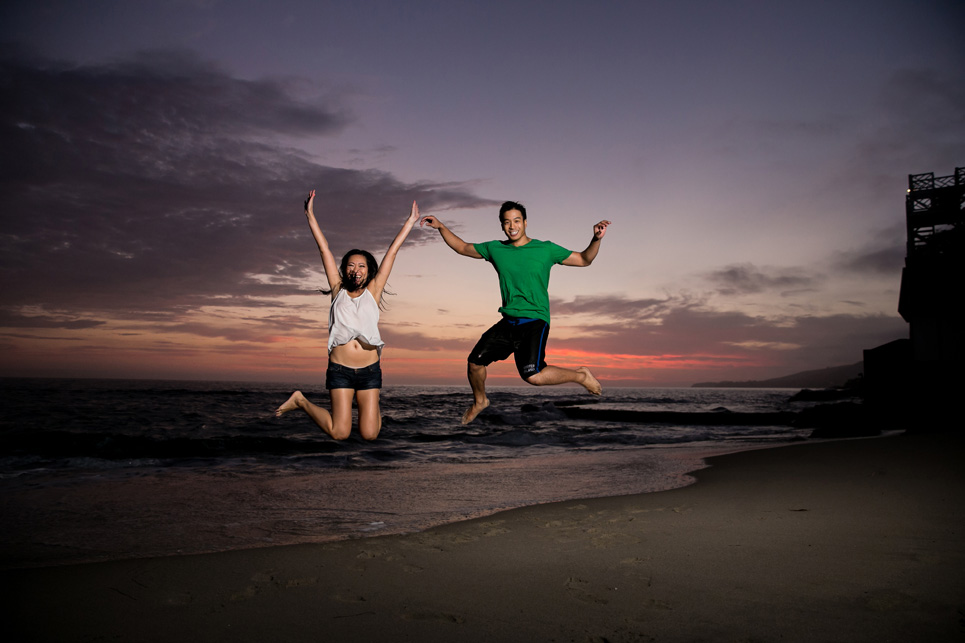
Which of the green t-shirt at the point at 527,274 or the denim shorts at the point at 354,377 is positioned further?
the denim shorts at the point at 354,377

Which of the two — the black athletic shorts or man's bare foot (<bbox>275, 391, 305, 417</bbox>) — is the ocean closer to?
man's bare foot (<bbox>275, 391, 305, 417</bbox>)

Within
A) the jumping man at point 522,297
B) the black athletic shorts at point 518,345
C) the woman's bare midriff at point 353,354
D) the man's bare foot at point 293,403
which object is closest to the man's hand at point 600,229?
the jumping man at point 522,297

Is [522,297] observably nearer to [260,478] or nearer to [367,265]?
[367,265]

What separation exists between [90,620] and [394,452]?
480 inches

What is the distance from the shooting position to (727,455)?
1368 centimetres

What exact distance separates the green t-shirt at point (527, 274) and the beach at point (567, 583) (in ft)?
7.78

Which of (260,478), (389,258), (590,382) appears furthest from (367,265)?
(260,478)

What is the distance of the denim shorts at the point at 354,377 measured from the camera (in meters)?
5.47

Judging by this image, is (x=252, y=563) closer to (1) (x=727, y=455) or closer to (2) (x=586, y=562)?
(2) (x=586, y=562)

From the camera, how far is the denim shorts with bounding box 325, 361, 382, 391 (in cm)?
547

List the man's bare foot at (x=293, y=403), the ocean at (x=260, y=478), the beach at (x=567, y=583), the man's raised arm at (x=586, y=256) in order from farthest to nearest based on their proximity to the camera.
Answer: the ocean at (x=260, y=478) → the man's bare foot at (x=293, y=403) → the man's raised arm at (x=586, y=256) → the beach at (x=567, y=583)

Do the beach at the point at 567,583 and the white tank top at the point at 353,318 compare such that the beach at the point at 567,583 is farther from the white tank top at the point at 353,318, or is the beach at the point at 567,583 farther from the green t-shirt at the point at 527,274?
the green t-shirt at the point at 527,274

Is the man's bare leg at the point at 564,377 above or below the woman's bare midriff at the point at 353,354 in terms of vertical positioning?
below

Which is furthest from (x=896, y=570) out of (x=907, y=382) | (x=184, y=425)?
(x=907, y=382)
